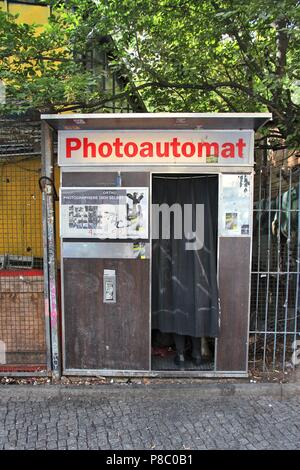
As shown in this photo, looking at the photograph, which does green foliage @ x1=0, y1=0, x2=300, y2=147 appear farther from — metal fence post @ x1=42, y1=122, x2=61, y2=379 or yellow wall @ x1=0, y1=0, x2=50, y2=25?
yellow wall @ x1=0, y1=0, x2=50, y2=25

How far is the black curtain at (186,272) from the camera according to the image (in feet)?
14.7

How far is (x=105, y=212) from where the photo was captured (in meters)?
4.31

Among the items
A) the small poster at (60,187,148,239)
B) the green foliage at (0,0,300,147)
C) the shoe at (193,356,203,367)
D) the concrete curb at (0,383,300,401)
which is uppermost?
the green foliage at (0,0,300,147)

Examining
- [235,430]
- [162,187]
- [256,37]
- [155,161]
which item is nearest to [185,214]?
[162,187]

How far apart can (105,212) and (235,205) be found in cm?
138

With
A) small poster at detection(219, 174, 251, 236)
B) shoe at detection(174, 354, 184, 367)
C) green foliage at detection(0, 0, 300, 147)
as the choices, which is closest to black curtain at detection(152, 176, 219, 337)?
small poster at detection(219, 174, 251, 236)

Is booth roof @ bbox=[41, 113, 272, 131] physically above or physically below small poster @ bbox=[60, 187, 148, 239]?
above

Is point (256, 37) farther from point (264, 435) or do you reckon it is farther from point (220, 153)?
point (264, 435)

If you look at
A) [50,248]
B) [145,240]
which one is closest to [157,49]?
[145,240]

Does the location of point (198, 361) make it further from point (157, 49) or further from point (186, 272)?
point (157, 49)

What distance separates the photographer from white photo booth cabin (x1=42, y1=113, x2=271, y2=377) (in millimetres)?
4219

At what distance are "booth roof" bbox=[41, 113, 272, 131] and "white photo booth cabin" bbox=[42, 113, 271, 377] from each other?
0.02m

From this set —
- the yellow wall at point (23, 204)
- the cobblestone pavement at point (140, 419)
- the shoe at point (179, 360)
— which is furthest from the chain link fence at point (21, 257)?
the shoe at point (179, 360)

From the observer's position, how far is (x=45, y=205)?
4387 millimetres
